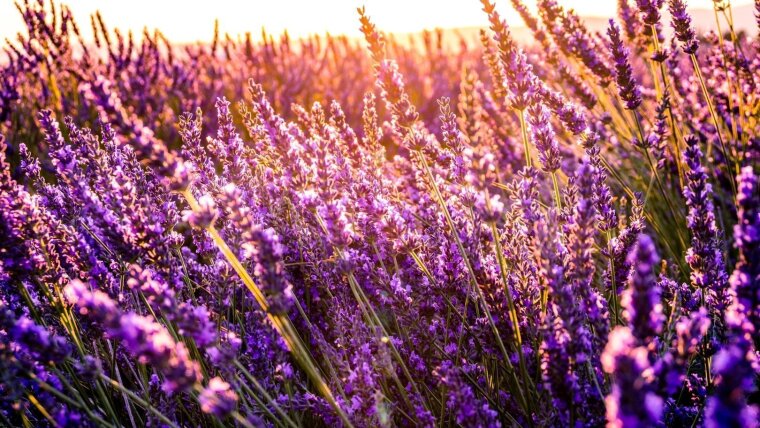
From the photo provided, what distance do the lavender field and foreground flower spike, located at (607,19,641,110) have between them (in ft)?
0.04

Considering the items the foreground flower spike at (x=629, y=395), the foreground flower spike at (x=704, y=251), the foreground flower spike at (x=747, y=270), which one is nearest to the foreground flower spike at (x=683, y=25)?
the foreground flower spike at (x=704, y=251)

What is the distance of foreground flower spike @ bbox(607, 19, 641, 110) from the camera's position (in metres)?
2.28

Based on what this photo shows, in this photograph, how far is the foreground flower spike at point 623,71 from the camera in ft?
7.47

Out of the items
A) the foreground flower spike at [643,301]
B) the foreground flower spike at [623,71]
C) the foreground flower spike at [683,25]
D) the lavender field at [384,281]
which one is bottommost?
the lavender field at [384,281]

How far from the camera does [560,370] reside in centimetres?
123

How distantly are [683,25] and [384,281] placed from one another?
1720mm

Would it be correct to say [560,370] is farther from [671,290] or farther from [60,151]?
[60,151]

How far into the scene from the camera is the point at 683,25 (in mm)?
2373

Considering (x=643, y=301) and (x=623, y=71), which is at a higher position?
(x=623, y=71)

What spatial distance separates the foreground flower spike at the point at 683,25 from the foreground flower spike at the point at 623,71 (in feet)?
0.93

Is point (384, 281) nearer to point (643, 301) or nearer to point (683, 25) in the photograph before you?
point (643, 301)

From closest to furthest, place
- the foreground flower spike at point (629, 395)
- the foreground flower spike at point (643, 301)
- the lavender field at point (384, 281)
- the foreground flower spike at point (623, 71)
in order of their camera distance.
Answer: the foreground flower spike at point (629, 395) → the foreground flower spike at point (643, 301) → the lavender field at point (384, 281) → the foreground flower spike at point (623, 71)

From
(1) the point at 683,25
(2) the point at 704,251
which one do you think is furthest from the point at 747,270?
(1) the point at 683,25

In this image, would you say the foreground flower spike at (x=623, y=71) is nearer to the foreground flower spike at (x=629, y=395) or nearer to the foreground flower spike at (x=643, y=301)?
the foreground flower spike at (x=643, y=301)
